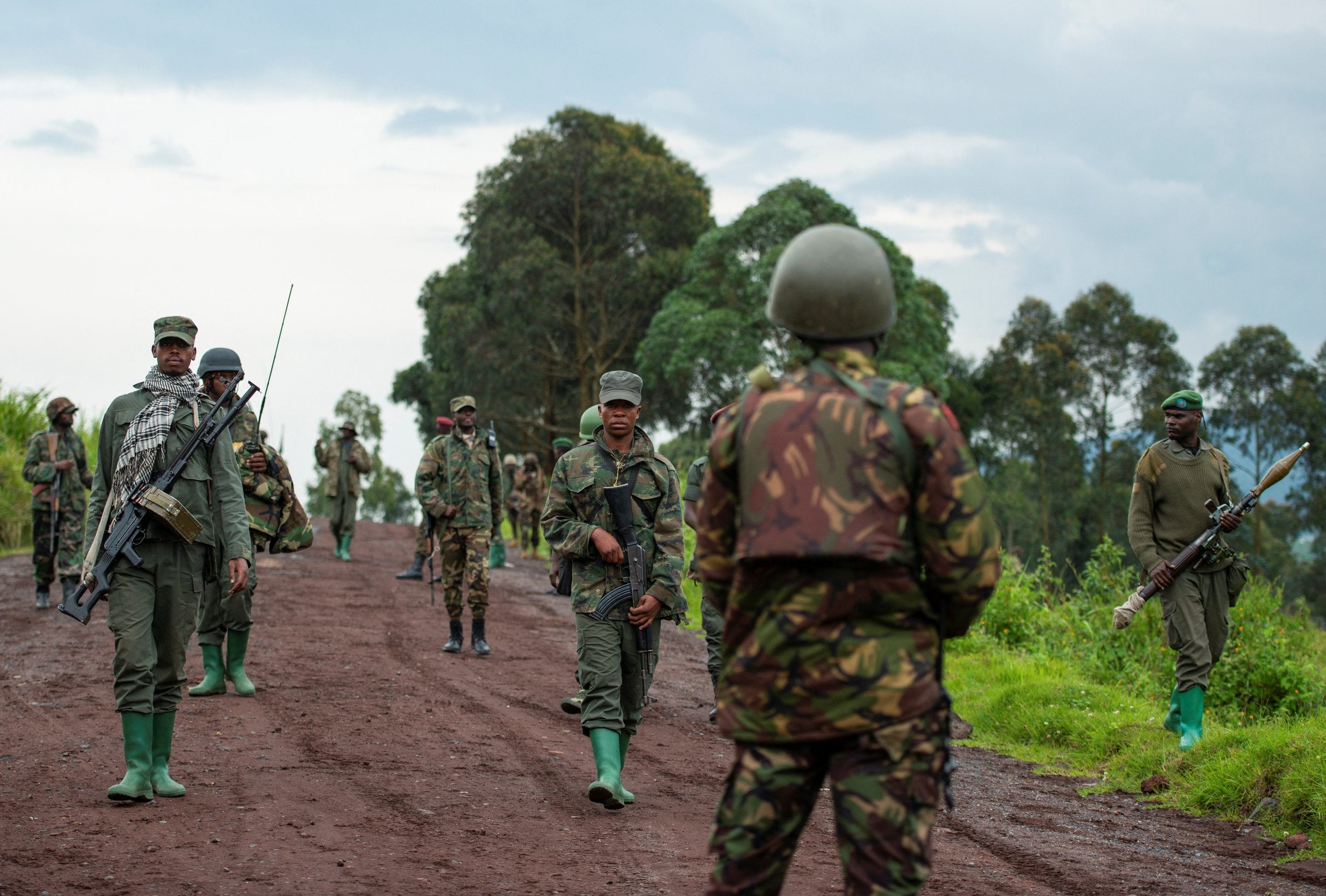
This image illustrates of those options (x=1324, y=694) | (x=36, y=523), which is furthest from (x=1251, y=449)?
(x=36, y=523)

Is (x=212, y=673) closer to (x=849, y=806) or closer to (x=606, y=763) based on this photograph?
(x=606, y=763)

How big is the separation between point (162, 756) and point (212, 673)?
307 cm

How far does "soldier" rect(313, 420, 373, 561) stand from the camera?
1995 centimetres

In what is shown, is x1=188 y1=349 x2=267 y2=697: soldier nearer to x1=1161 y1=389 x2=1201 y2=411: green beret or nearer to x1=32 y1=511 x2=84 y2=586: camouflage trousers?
x1=32 y1=511 x2=84 y2=586: camouflage trousers

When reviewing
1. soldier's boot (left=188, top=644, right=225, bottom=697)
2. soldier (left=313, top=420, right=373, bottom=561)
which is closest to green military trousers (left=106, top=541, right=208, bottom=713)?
soldier's boot (left=188, top=644, right=225, bottom=697)

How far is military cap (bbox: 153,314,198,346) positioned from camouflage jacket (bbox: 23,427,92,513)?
8926 mm

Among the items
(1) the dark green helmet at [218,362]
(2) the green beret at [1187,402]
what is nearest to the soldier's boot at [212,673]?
(1) the dark green helmet at [218,362]

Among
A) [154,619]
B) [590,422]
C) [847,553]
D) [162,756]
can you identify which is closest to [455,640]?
[590,422]

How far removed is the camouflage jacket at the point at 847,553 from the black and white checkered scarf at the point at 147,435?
4.23 metres

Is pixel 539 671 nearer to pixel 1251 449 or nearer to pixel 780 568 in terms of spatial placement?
pixel 780 568

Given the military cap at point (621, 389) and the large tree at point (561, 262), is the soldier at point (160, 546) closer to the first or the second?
the military cap at point (621, 389)

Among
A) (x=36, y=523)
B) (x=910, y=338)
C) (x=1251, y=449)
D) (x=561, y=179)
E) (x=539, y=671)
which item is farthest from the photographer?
(x=1251, y=449)

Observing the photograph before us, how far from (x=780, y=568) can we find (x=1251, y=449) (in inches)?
1769

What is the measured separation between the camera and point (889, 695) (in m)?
3.11
